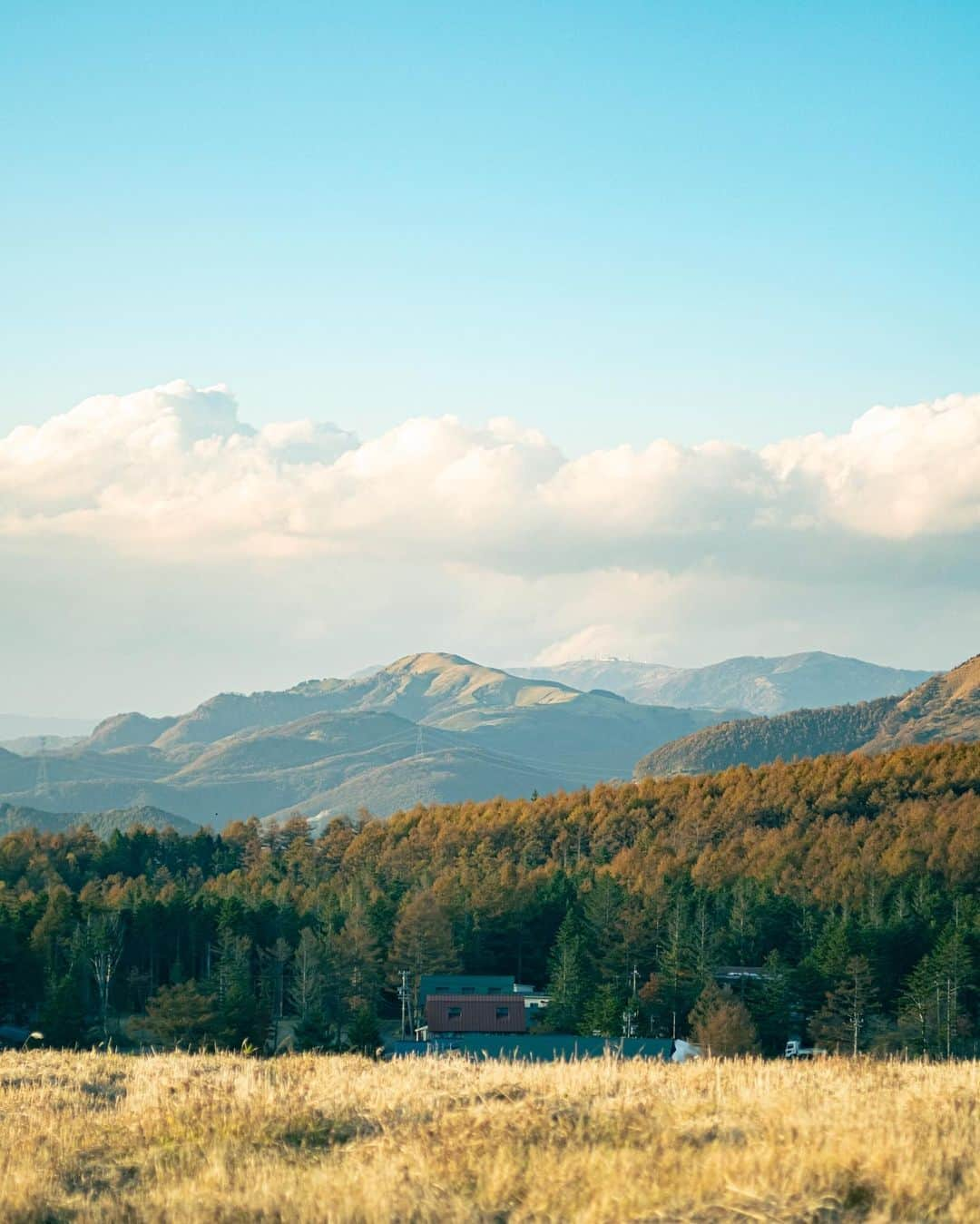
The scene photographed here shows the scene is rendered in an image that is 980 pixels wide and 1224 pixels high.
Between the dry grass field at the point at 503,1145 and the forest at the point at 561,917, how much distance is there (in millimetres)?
15074

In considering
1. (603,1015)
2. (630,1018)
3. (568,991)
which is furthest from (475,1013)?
(603,1015)

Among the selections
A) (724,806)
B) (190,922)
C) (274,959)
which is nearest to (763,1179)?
(274,959)

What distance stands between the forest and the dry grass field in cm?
1507

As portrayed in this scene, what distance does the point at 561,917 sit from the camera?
104500 mm

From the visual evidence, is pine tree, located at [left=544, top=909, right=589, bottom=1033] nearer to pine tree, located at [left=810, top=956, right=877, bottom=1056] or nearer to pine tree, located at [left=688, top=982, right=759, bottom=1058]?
pine tree, located at [left=688, top=982, right=759, bottom=1058]

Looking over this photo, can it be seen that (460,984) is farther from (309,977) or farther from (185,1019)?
(185,1019)

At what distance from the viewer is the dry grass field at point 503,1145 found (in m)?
11.8

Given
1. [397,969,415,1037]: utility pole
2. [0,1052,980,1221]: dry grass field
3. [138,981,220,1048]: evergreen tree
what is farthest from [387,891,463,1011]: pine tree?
[0,1052,980,1221]: dry grass field

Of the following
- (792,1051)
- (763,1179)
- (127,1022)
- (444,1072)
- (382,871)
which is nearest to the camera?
(763,1179)

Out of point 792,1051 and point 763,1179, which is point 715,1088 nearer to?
point 763,1179

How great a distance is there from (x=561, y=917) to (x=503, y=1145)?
3655 inches

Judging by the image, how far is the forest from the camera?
72250 millimetres

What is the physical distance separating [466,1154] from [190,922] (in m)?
83.5

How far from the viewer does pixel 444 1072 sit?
19.8m
